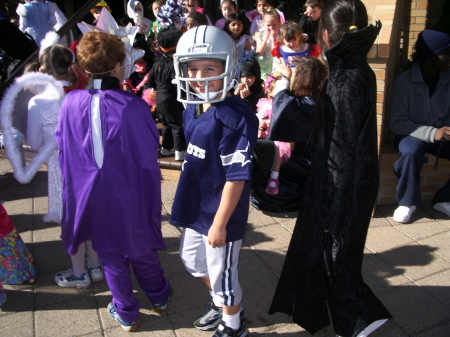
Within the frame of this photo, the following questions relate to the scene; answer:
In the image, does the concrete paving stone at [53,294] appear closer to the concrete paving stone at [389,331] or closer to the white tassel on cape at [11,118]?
the white tassel on cape at [11,118]

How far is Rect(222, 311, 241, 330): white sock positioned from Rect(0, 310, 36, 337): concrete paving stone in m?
1.18

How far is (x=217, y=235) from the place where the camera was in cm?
223

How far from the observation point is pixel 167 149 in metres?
5.30

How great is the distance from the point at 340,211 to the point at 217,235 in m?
0.64

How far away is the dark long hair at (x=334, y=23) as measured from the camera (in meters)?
2.17

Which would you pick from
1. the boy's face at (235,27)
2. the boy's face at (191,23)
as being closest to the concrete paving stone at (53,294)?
the boy's face at (191,23)

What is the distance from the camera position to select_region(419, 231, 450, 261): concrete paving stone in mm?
3543

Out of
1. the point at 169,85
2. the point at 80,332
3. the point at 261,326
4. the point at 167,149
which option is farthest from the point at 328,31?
the point at 167,149

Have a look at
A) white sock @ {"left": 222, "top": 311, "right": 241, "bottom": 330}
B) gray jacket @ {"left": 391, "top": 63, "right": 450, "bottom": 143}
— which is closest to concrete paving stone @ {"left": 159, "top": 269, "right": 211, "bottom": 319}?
white sock @ {"left": 222, "top": 311, "right": 241, "bottom": 330}

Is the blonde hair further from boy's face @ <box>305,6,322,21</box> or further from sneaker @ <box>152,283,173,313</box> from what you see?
boy's face @ <box>305,6,322,21</box>

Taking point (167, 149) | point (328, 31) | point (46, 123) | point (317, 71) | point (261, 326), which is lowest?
point (261, 326)

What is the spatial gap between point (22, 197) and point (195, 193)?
296 cm

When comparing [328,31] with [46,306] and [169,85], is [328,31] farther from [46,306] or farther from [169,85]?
[169,85]

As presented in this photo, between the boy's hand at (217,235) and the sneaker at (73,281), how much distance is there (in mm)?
1344
